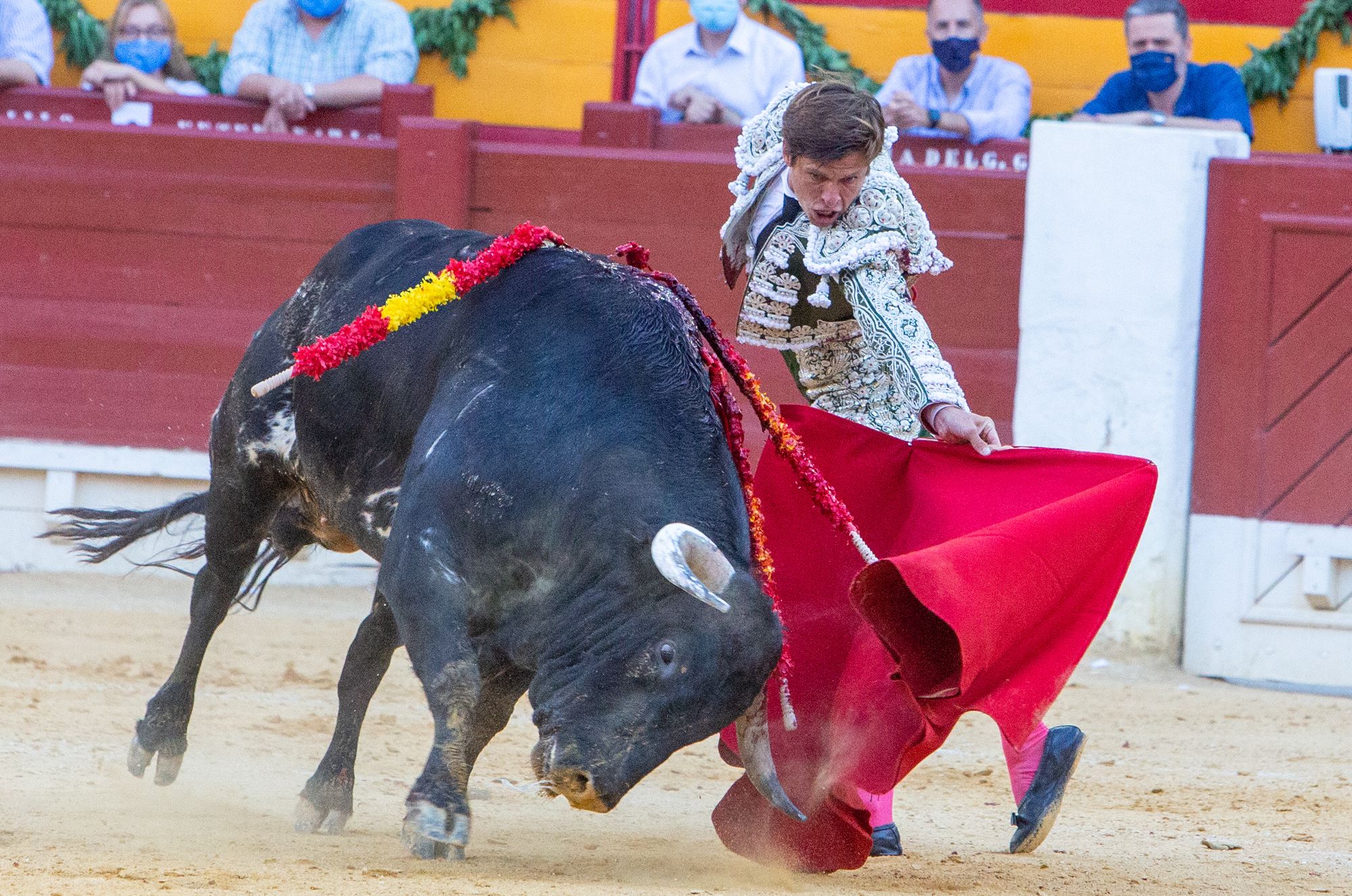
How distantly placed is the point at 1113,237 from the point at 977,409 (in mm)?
697

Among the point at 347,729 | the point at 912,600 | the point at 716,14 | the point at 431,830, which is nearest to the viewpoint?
the point at 431,830

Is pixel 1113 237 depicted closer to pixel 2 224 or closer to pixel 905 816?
pixel 905 816

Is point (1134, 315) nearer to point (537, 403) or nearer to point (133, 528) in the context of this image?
point (133, 528)

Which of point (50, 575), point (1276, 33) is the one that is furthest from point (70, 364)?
point (1276, 33)

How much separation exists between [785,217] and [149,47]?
4422 millimetres

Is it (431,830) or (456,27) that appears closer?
(431,830)

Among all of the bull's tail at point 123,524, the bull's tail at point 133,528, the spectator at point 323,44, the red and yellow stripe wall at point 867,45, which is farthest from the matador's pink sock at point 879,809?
the red and yellow stripe wall at point 867,45

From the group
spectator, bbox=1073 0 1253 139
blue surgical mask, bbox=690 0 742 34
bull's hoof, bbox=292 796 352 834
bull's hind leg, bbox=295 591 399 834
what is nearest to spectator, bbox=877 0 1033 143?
spectator, bbox=1073 0 1253 139

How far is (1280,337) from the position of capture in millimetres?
5309

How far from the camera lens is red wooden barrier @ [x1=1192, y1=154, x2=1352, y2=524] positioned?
5.27 m

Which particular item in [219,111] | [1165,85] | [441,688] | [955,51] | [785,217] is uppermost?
[955,51]

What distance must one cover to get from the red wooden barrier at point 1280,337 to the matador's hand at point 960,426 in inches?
105

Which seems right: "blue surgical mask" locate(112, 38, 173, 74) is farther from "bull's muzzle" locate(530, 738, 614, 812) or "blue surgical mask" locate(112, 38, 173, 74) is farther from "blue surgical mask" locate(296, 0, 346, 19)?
"bull's muzzle" locate(530, 738, 614, 812)

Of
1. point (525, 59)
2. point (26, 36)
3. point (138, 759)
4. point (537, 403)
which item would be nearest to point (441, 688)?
point (537, 403)
